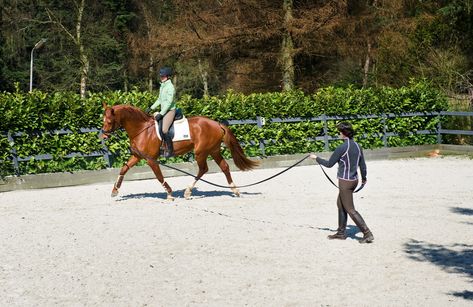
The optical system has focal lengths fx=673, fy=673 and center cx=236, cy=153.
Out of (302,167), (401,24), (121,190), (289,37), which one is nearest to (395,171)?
(302,167)

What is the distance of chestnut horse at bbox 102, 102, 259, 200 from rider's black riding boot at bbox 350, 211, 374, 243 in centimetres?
538

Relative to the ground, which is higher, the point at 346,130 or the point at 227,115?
the point at 346,130

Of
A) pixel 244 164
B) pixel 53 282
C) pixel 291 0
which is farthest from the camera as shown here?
pixel 291 0

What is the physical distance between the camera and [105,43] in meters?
44.7

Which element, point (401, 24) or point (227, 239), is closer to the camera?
A: point (227, 239)

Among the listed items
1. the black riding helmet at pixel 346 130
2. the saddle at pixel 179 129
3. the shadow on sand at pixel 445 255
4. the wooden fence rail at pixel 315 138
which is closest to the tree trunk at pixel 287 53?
the wooden fence rail at pixel 315 138

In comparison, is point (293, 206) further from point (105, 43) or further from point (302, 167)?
point (105, 43)

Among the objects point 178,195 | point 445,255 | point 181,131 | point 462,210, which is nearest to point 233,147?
point 181,131

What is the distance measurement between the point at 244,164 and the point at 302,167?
19.6ft

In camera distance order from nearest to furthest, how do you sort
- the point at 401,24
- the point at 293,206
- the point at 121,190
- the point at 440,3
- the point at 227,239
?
the point at 227,239 < the point at 293,206 < the point at 121,190 < the point at 401,24 < the point at 440,3

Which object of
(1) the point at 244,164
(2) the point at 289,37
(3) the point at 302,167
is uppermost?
(2) the point at 289,37

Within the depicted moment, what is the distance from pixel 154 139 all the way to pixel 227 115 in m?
6.71

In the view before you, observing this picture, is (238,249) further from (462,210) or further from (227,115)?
(227,115)

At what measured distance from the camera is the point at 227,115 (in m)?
21.1
